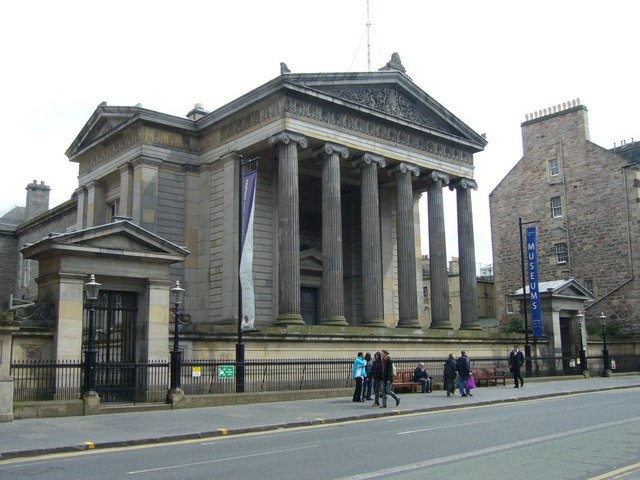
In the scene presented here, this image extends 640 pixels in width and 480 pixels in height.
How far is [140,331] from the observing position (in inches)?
874

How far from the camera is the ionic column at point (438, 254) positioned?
36.8 meters

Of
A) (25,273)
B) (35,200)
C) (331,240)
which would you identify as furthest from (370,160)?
(35,200)

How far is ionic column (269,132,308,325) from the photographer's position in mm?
30234

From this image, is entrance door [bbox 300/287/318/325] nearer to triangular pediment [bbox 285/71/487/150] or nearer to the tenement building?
triangular pediment [bbox 285/71/487/150]

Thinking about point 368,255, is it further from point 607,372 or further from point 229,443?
point 229,443

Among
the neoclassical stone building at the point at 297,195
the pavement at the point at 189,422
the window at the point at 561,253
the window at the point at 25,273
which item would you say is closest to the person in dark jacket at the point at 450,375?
the pavement at the point at 189,422

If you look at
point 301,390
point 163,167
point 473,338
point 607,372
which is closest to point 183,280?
point 163,167

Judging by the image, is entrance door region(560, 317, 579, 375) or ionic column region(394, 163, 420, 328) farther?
entrance door region(560, 317, 579, 375)

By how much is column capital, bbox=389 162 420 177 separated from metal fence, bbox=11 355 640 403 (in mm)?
10127

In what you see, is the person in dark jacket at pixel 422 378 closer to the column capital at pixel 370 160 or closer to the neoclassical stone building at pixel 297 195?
the neoclassical stone building at pixel 297 195

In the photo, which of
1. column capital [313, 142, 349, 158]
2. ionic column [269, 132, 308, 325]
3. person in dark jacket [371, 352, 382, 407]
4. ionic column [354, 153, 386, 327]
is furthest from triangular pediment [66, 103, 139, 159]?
person in dark jacket [371, 352, 382, 407]

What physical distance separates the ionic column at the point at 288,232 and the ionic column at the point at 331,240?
5.39 feet

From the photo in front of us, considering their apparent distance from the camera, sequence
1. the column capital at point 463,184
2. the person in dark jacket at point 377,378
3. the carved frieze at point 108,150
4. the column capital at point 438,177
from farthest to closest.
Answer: the column capital at point 463,184
the column capital at point 438,177
the carved frieze at point 108,150
the person in dark jacket at point 377,378

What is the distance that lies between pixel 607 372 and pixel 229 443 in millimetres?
30825
